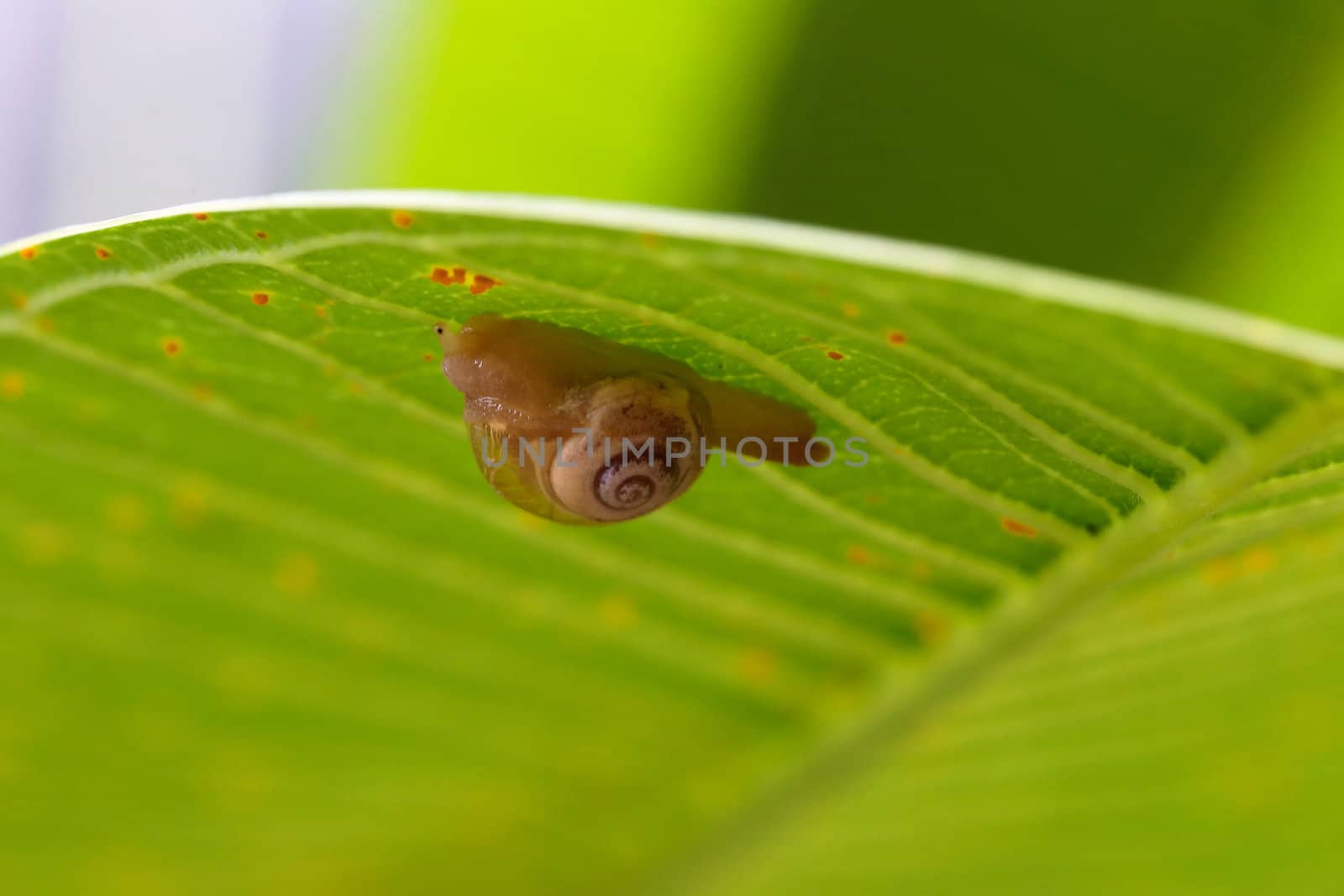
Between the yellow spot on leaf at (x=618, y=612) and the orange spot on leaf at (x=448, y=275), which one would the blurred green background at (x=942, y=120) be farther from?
the orange spot on leaf at (x=448, y=275)

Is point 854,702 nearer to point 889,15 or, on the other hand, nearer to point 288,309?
point 288,309

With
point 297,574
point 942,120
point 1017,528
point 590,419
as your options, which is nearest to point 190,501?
point 297,574

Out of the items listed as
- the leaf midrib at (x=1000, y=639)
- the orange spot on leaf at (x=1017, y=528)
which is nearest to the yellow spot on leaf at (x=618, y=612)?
the leaf midrib at (x=1000, y=639)

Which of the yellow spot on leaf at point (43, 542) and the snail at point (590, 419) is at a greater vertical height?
the snail at point (590, 419)

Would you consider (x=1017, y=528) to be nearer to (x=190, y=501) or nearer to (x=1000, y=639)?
(x=1000, y=639)

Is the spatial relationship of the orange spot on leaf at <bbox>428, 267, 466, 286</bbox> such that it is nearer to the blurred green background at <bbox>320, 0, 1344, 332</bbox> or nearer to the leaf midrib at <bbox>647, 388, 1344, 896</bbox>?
the leaf midrib at <bbox>647, 388, 1344, 896</bbox>

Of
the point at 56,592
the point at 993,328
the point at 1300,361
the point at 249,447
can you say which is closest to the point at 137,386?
the point at 249,447
